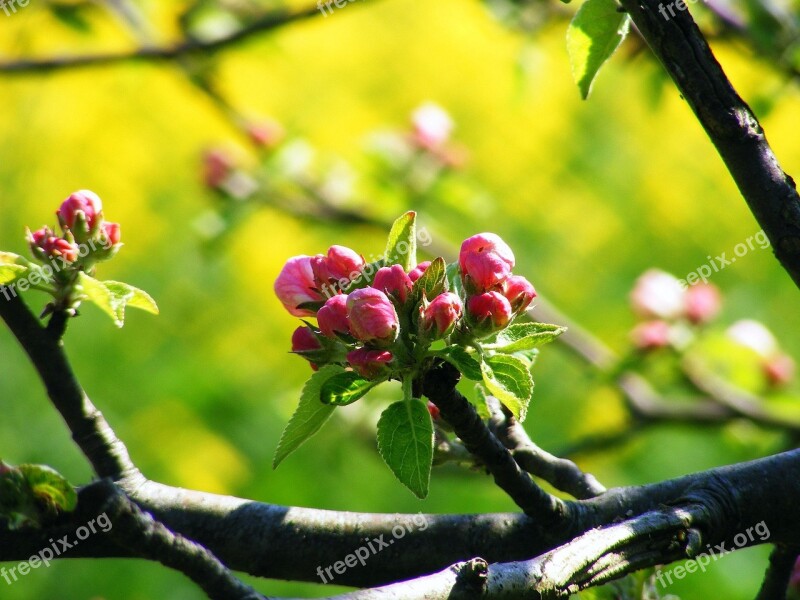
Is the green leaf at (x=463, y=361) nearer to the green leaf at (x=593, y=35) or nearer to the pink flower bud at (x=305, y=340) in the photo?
the pink flower bud at (x=305, y=340)

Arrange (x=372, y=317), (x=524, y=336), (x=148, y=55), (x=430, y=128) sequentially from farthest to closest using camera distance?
(x=430, y=128), (x=148, y=55), (x=524, y=336), (x=372, y=317)

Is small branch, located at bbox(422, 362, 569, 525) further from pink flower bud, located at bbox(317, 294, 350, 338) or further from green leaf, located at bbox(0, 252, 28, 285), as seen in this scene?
green leaf, located at bbox(0, 252, 28, 285)

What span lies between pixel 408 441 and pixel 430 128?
174 cm

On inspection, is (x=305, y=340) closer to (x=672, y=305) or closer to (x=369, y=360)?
(x=369, y=360)

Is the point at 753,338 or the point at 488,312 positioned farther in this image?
the point at 753,338

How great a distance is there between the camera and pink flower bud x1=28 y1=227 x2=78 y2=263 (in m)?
0.87

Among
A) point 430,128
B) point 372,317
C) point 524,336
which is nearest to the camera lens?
point 372,317

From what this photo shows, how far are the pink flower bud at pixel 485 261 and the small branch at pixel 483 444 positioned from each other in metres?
0.09

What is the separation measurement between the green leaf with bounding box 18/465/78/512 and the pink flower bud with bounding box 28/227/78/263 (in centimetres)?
23

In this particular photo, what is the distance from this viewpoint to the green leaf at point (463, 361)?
0.80 metres

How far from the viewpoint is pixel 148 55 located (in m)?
2.09

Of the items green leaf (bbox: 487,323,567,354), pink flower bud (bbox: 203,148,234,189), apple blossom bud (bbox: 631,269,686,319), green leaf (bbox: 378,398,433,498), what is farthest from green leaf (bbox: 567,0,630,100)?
pink flower bud (bbox: 203,148,234,189)

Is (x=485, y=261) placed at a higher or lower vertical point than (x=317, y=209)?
higher

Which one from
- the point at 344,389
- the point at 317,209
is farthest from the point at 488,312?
the point at 317,209
